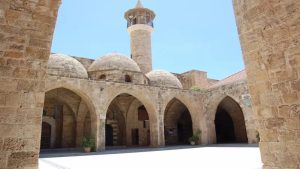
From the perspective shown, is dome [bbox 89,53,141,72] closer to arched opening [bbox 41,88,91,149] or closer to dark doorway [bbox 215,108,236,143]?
arched opening [bbox 41,88,91,149]

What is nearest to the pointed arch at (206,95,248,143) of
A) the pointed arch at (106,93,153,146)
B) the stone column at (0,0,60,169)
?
the pointed arch at (106,93,153,146)

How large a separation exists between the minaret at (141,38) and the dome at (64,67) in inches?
230

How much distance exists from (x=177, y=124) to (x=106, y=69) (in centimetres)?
711

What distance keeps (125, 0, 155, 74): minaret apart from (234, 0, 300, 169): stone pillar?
15.3 meters

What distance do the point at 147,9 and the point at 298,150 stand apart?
1901 cm

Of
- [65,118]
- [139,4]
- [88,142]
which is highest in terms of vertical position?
[139,4]

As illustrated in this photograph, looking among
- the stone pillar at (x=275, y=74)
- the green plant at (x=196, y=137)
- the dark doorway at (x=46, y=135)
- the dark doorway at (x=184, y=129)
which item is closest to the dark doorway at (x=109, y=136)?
the dark doorway at (x=46, y=135)

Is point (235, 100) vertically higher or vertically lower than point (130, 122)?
higher

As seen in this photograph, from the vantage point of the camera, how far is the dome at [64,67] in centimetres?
1320

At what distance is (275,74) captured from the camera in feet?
10.7

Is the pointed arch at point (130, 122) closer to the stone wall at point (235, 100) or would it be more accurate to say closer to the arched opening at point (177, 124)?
the arched opening at point (177, 124)

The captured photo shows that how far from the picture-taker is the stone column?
2.74 m

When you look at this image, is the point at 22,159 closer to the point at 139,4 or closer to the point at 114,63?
the point at 114,63

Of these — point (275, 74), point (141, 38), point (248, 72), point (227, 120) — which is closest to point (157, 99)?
point (227, 120)
